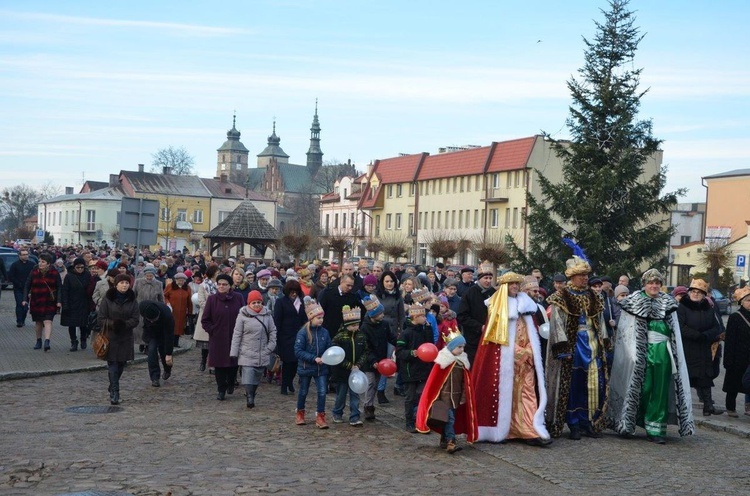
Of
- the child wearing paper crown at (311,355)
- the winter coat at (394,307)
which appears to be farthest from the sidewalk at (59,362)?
the child wearing paper crown at (311,355)

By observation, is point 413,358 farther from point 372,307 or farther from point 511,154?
point 511,154

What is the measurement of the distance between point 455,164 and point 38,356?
207 feet

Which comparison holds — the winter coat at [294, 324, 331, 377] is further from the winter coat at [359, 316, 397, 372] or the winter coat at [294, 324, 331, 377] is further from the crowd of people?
the winter coat at [359, 316, 397, 372]

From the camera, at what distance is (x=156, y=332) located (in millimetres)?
16094

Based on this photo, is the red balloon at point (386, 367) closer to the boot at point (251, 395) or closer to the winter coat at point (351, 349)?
the winter coat at point (351, 349)

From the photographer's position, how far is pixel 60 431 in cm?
1173

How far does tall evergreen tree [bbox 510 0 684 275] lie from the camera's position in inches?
1286

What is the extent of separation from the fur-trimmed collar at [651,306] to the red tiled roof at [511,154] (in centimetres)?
5869

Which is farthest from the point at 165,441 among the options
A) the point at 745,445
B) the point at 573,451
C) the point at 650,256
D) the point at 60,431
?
the point at 650,256

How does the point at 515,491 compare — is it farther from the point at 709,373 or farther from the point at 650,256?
the point at 650,256

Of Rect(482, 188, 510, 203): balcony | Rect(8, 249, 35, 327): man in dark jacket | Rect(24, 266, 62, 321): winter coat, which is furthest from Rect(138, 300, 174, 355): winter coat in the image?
Rect(482, 188, 510, 203): balcony

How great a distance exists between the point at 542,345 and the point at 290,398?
400cm

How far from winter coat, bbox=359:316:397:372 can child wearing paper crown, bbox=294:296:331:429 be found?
0.49 meters

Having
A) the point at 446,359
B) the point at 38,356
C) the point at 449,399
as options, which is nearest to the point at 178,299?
the point at 38,356
